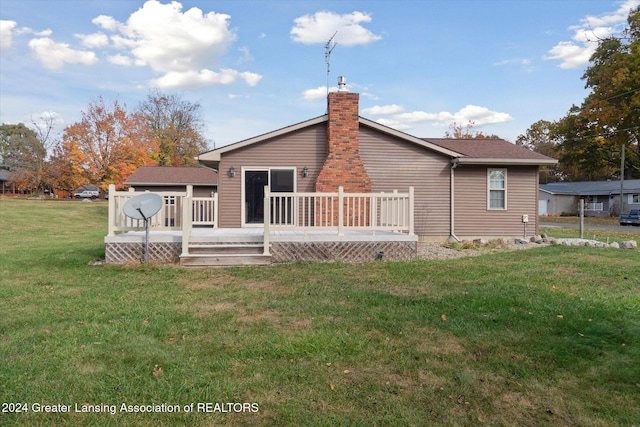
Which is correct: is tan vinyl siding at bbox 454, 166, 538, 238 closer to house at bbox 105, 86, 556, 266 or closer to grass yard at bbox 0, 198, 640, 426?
house at bbox 105, 86, 556, 266

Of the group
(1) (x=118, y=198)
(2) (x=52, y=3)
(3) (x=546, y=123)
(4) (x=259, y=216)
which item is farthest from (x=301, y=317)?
(3) (x=546, y=123)

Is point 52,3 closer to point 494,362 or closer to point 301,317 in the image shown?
point 301,317

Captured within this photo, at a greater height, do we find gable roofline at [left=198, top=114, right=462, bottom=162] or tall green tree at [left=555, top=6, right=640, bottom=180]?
tall green tree at [left=555, top=6, right=640, bottom=180]

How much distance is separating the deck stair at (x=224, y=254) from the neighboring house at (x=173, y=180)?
11.7 meters

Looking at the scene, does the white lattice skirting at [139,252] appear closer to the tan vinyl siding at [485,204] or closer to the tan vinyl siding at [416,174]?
the tan vinyl siding at [416,174]

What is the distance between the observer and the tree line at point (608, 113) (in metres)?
24.2

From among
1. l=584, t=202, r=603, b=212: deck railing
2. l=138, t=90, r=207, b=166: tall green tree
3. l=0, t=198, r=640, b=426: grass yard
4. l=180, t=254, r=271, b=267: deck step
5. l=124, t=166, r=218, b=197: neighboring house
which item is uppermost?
l=138, t=90, r=207, b=166: tall green tree

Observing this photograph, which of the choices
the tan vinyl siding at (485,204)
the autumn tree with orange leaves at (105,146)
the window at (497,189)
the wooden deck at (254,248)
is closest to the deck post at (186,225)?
the wooden deck at (254,248)

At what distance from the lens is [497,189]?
12281mm

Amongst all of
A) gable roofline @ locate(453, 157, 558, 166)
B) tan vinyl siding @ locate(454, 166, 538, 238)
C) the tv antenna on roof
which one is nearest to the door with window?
the tv antenna on roof

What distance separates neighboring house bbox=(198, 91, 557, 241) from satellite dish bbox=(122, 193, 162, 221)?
11.5 ft

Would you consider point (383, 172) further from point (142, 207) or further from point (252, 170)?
point (142, 207)

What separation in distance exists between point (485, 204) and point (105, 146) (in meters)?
27.2

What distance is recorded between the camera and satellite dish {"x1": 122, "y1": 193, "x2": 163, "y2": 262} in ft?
23.4
